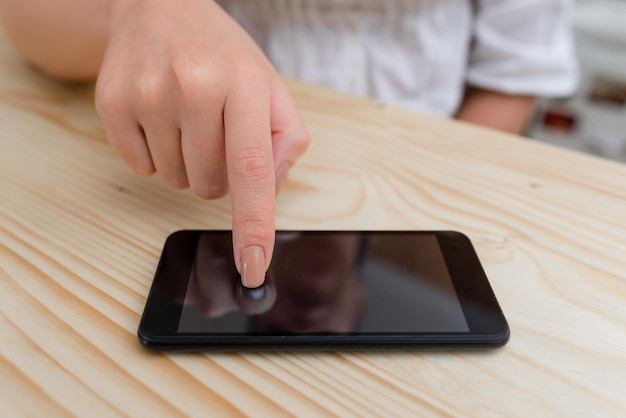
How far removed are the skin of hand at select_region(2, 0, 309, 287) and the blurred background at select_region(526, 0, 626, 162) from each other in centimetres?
97

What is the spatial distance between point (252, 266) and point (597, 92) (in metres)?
1.06

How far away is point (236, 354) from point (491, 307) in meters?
0.13

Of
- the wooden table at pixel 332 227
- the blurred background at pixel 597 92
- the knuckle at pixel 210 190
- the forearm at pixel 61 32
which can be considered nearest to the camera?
the wooden table at pixel 332 227

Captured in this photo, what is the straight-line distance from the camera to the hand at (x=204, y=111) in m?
0.28

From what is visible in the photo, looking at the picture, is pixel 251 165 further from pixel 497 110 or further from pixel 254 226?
pixel 497 110

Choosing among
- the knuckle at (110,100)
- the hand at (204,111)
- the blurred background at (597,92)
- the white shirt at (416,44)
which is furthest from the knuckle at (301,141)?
the blurred background at (597,92)

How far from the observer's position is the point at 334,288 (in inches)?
10.9

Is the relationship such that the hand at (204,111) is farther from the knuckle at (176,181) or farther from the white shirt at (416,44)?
the white shirt at (416,44)

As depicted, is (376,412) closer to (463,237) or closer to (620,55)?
(463,237)

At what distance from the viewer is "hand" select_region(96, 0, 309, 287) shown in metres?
0.28

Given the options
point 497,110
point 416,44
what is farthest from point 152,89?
point 497,110

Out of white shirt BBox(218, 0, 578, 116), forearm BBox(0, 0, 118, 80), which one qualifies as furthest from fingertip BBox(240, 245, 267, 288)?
white shirt BBox(218, 0, 578, 116)

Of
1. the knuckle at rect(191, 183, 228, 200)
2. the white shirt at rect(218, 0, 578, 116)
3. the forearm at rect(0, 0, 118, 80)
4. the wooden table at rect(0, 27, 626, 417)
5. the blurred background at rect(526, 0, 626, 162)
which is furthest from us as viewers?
the blurred background at rect(526, 0, 626, 162)

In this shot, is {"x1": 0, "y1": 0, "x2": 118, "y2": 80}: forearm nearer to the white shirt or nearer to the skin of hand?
the skin of hand
